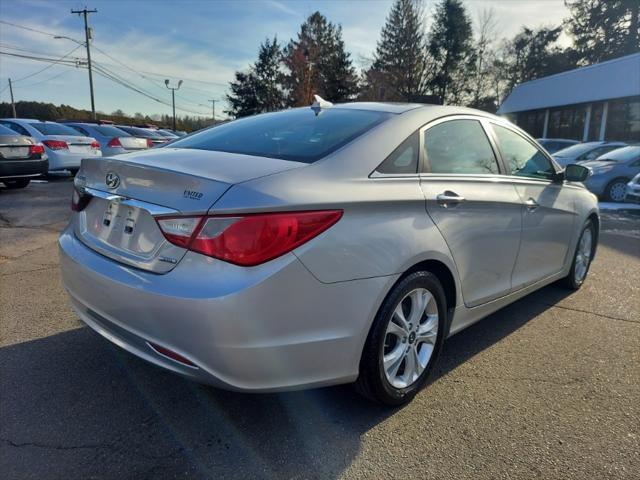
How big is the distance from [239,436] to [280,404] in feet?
1.10

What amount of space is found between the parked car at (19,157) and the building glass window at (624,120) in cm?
2517

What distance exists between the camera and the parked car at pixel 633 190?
419 inches

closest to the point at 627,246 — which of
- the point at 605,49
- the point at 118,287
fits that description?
the point at 118,287

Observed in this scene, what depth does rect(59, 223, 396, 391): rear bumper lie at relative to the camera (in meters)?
1.92

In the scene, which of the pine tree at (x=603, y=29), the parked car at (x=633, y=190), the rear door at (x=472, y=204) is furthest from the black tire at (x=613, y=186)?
the pine tree at (x=603, y=29)

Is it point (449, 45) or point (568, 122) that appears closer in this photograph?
point (568, 122)

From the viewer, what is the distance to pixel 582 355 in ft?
10.9

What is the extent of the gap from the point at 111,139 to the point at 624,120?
964 inches

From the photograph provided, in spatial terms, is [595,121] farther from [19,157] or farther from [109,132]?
[19,157]

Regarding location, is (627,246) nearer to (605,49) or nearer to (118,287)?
(118,287)

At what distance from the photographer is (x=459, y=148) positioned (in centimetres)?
307

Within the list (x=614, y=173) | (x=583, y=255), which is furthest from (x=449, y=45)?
(x=583, y=255)

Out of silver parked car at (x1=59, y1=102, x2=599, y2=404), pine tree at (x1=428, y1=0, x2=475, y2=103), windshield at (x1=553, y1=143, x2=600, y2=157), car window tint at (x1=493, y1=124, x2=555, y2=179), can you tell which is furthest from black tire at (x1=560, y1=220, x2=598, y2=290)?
pine tree at (x1=428, y1=0, x2=475, y2=103)

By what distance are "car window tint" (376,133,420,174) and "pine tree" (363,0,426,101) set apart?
1325 inches
